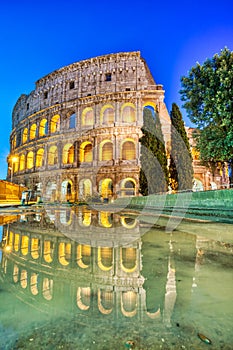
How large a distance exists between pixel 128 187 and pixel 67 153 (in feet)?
32.6

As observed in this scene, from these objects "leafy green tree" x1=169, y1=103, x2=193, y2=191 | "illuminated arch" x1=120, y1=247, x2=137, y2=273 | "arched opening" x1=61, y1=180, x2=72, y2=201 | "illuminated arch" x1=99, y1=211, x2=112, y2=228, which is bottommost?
"illuminated arch" x1=99, y1=211, x2=112, y2=228

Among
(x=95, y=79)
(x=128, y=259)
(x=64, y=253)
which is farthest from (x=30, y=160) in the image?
(x=128, y=259)

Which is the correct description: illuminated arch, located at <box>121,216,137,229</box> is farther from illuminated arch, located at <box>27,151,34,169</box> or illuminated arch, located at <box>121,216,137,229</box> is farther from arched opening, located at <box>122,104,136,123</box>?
illuminated arch, located at <box>27,151,34,169</box>

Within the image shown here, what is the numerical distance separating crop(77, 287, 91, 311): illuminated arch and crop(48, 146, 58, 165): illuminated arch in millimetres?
28408

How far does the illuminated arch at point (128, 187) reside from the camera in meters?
23.9

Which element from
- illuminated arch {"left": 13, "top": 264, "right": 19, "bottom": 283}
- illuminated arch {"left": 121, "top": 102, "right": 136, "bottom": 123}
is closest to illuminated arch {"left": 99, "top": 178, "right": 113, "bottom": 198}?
illuminated arch {"left": 121, "top": 102, "right": 136, "bottom": 123}

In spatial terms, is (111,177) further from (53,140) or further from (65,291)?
(65,291)

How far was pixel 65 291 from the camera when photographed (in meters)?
1.26

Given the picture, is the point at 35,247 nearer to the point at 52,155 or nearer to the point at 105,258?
the point at 105,258

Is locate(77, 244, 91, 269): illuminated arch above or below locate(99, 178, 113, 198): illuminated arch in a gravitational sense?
below

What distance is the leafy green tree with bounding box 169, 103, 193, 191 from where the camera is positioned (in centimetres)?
1738

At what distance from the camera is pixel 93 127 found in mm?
26047

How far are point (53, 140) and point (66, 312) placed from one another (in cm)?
2888

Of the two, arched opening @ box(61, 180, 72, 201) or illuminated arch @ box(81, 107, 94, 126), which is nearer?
arched opening @ box(61, 180, 72, 201)
